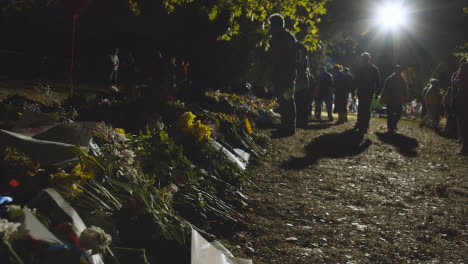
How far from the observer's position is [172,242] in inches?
129

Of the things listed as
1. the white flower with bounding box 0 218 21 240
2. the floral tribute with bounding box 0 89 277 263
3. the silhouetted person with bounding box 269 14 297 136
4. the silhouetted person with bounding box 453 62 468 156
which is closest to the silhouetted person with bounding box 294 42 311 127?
the silhouetted person with bounding box 269 14 297 136

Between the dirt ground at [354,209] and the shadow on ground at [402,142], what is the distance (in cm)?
67

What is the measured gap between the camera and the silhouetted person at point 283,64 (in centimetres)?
1164

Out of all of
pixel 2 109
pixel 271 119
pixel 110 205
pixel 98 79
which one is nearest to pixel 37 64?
pixel 98 79

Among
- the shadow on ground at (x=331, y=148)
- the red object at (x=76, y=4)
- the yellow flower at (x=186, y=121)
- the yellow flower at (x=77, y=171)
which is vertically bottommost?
the shadow on ground at (x=331, y=148)

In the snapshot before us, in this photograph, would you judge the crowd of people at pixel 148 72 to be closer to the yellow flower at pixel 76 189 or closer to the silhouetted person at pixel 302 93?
the silhouetted person at pixel 302 93

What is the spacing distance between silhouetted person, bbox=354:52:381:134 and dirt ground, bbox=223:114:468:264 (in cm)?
323

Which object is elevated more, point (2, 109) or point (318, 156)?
point (2, 109)

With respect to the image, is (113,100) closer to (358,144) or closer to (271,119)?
(358,144)

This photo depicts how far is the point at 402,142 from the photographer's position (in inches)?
523

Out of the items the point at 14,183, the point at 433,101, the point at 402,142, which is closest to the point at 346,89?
the point at 402,142

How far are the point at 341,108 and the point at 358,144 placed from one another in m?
5.91

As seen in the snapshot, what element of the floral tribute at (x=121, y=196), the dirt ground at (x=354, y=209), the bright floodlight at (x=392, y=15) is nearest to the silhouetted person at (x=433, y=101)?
the dirt ground at (x=354, y=209)

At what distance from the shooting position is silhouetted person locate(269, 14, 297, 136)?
11.6 metres
